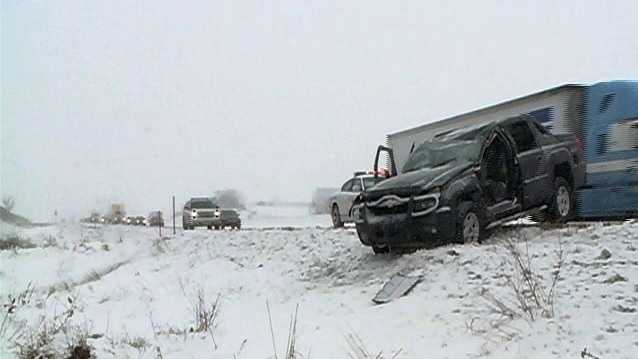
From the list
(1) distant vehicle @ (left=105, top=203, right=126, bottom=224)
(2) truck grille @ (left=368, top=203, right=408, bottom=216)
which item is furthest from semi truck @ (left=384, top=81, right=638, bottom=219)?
(1) distant vehicle @ (left=105, top=203, right=126, bottom=224)

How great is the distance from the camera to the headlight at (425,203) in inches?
334

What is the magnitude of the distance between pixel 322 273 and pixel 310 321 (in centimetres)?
268

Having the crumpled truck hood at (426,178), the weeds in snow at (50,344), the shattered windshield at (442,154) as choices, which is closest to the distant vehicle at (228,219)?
the shattered windshield at (442,154)

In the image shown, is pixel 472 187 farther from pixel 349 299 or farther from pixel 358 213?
pixel 349 299

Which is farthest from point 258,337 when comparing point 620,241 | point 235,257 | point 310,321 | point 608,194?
point 608,194

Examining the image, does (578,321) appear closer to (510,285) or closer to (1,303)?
(510,285)

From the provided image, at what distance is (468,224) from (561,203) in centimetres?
287

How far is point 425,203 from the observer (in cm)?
855

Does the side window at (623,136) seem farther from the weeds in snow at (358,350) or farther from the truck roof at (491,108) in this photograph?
the weeds in snow at (358,350)

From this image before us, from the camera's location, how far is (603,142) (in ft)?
42.8

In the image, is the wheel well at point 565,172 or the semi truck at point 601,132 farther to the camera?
the semi truck at point 601,132

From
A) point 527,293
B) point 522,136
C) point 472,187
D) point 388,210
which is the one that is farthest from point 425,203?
point 522,136

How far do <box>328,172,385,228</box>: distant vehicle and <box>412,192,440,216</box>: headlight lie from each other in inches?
392

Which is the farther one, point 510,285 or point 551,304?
point 510,285
